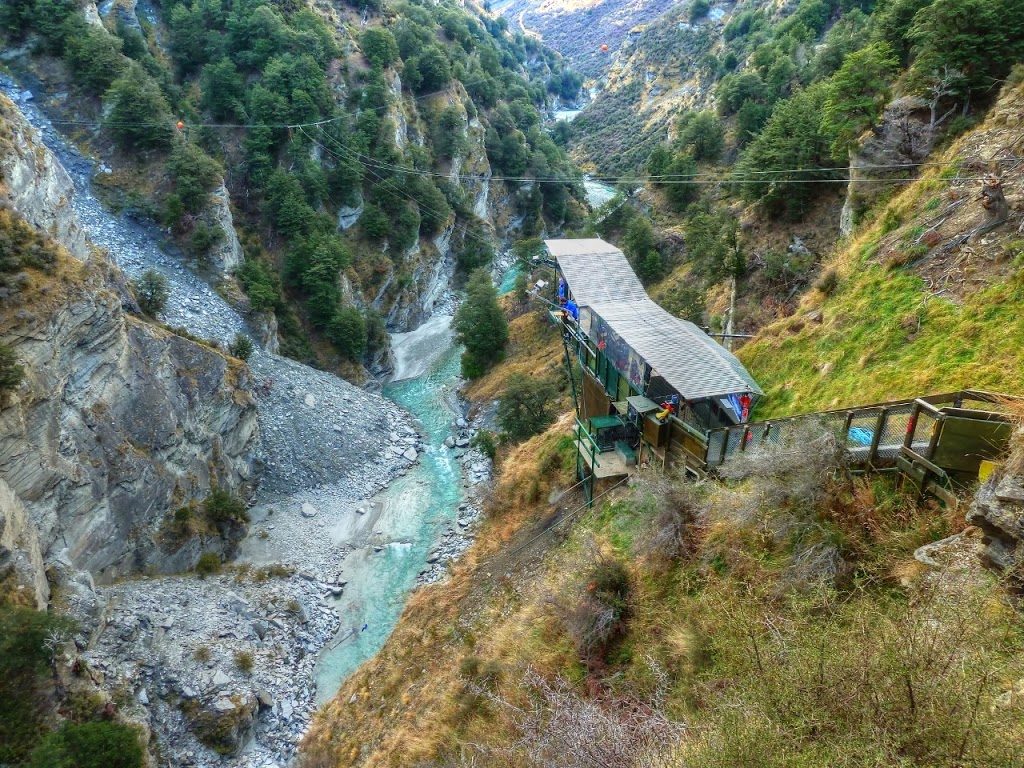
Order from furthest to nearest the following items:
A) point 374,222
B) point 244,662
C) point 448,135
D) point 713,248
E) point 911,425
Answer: point 448,135, point 374,222, point 713,248, point 244,662, point 911,425

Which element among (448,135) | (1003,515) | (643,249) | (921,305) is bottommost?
(643,249)

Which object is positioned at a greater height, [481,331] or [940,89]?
[940,89]

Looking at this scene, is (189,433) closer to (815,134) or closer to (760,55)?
(815,134)

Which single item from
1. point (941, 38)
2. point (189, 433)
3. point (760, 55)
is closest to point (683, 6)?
point (760, 55)

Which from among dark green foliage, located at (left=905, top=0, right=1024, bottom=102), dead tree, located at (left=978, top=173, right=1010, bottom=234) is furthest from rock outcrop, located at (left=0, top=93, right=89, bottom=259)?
dark green foliage, located at (left=905, top=0, right=1024, bottom=102)

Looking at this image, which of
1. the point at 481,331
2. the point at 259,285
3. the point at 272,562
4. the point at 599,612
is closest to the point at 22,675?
the point at 272,562

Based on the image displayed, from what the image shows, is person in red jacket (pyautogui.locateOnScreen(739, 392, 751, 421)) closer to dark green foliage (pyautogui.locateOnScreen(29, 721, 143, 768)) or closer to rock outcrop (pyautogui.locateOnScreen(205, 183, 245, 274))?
dark green foliage (pyautogui.locateOnScreen(29, 721, 143, 768))

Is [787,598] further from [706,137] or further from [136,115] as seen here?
[706,137]

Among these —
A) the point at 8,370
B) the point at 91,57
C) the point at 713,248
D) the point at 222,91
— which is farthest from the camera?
the point at 222,91
